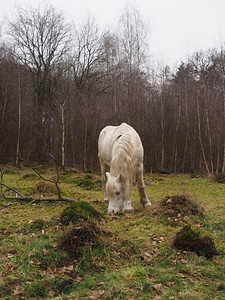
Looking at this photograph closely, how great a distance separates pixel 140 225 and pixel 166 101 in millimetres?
16161

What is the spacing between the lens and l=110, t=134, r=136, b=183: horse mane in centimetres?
662

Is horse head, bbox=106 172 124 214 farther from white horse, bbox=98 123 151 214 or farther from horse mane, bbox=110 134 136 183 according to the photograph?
horse mane, bbox=110 134 136 183

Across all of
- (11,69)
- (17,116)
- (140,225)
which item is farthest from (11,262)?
(11,69)

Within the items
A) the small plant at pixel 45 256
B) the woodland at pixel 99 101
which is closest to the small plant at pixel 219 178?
the woodland at pixel 99 101

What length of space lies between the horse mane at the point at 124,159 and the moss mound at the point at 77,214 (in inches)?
42.7

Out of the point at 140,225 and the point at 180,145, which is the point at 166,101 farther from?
the point at 140,225

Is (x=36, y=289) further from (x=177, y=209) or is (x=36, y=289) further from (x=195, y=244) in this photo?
(x=177, y=209)

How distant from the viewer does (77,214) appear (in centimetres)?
548

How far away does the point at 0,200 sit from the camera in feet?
26.7

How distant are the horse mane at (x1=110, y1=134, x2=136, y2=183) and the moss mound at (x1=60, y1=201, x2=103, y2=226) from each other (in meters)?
1.08

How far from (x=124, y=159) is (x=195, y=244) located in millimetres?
2826

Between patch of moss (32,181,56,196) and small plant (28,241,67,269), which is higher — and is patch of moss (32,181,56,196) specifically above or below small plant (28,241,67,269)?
above

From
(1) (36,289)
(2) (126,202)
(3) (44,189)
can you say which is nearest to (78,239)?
(1) (36,289)

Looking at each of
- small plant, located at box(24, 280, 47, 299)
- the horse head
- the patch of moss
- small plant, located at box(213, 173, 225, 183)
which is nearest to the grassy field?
small plant, located at box(24, 280, 47, 299)
